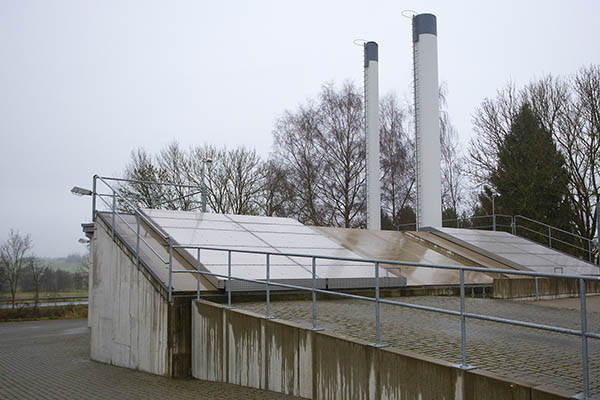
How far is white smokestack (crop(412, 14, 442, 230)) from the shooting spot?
24484 millimetres

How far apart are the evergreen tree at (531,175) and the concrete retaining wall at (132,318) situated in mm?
23367

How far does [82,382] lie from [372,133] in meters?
21.0

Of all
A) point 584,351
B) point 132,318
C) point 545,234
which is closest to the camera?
point 584,351

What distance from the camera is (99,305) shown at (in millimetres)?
13461

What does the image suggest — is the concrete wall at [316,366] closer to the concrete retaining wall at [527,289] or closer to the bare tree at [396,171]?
the concrete retaining wall at [527,289]

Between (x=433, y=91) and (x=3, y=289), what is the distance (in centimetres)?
3290

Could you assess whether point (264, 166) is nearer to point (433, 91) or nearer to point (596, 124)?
point (433, 91)

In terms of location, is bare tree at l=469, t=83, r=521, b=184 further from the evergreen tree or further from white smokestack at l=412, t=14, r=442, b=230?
white smokestack at l=412, t=14, r=442, b=230

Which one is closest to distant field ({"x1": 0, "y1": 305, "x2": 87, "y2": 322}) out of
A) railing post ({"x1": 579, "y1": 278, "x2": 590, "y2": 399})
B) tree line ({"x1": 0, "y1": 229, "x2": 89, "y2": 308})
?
tree line ({"x1": 0, "y1": 229, "x2": 89, "y2": 308})

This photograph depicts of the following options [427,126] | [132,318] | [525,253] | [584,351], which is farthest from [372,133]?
[584,351]

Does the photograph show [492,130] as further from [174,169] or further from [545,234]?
[174,169]

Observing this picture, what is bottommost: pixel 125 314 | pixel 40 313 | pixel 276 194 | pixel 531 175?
pixel 40 313

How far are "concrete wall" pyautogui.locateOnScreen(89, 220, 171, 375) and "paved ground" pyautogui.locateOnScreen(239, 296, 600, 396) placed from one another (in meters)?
1.86

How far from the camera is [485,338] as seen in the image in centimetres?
689
